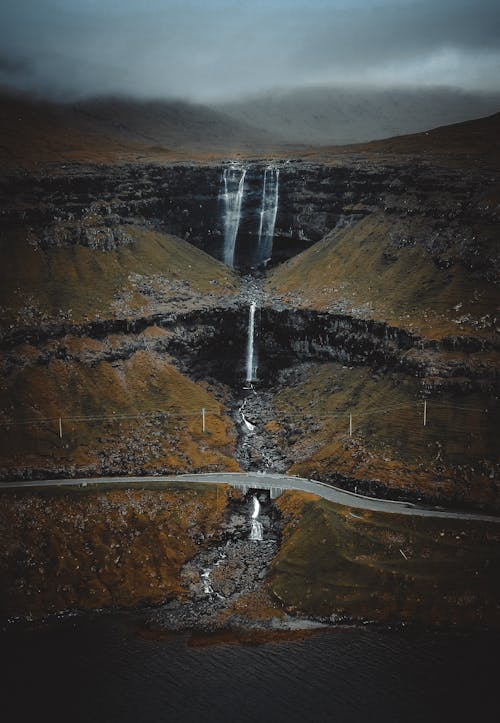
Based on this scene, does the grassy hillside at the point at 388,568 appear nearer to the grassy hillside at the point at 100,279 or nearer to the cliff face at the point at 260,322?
the cliff face at the point at 260,322

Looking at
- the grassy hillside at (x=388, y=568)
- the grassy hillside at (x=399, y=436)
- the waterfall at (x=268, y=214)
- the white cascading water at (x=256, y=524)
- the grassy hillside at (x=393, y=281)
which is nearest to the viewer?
the grassy hillside at (x=388, y=568)

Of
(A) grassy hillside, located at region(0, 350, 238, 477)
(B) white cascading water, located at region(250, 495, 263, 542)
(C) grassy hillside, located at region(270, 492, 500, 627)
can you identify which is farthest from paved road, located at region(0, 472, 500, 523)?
(B) white cascading water, located at region(250, 495, 263, 542)

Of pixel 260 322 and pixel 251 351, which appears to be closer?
pixel 251 351

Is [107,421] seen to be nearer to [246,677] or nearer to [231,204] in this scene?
[246,677]

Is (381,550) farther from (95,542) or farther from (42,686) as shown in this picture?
(42,686)

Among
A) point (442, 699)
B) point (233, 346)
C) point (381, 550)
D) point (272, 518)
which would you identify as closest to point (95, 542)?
point (272, 518)

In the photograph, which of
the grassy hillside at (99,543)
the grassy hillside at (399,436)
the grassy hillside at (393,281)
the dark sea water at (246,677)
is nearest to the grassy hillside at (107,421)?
the grassy hillside at (99,543)

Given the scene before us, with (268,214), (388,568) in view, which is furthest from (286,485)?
(268,214)
